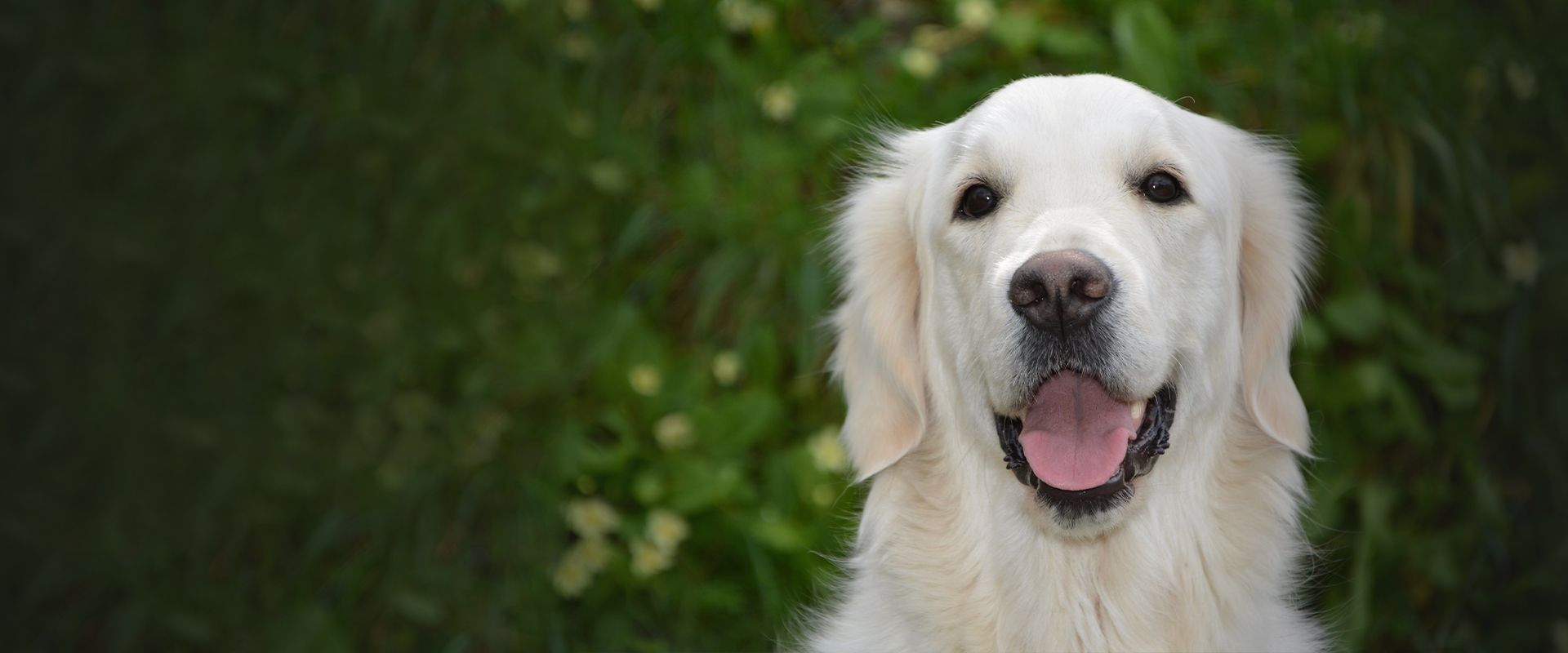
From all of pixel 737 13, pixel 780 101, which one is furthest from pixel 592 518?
pixel 737 13

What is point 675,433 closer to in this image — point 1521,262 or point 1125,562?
point 1125,562

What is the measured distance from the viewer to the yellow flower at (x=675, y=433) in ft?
12.5

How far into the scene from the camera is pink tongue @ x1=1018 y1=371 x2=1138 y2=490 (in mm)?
2047

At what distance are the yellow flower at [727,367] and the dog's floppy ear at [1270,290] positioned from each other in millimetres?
1866

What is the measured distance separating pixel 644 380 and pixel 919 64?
129 cm

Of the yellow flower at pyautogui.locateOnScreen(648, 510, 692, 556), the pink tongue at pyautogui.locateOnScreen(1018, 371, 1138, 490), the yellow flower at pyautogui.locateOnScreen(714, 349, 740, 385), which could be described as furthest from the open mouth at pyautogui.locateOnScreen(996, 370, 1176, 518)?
the yellow flower at pyautogui.locateOnScreen(714, 349, 740, 385)

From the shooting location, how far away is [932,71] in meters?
3.99

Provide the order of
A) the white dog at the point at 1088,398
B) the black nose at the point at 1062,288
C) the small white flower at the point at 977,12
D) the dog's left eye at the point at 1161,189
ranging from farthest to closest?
the small white flower at the point at 977,12 → the dog's left eye at the point at 1161,189 → the white dog at the point at 1088,398 → the black nose at the point at 1062,288

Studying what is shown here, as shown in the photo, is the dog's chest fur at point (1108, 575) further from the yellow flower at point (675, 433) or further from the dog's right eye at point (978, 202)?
the yellow flower at point (675, 433)

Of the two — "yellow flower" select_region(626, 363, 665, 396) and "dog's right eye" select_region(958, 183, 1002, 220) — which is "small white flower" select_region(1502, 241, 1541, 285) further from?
"yellow flower" select_region(626, 363, 665, 396)

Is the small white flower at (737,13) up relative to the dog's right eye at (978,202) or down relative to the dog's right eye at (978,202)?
down

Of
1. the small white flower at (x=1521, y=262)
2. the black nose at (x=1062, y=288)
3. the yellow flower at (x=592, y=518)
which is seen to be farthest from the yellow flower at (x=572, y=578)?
the small white flower at (x=1521, y=262)

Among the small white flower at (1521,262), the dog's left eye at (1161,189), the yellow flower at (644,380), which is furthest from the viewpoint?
the yellow flower at (644,380)

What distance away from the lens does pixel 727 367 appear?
3920mm
